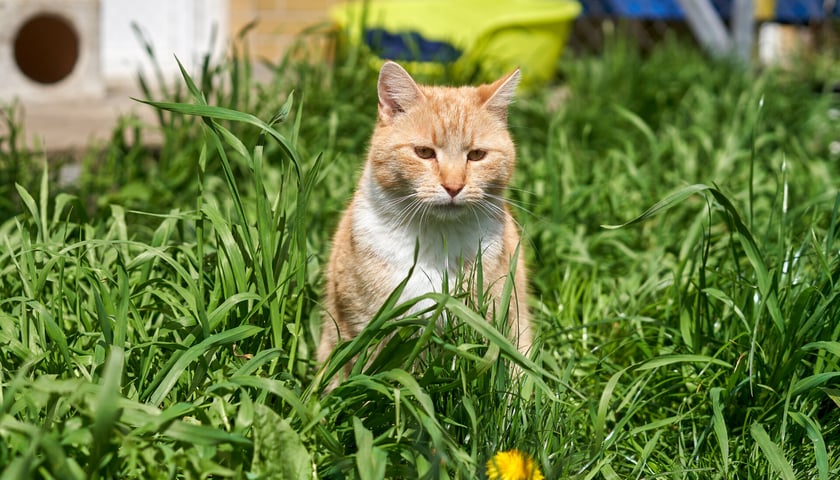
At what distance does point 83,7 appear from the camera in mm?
4844

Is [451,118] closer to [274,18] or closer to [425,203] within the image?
[425,203]

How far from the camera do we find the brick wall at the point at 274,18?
6.36m

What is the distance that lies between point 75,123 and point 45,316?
2706mm

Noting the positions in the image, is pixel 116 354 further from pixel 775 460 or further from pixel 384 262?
pixel 775 460

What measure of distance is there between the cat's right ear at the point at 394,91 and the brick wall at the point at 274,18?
4.07 meters

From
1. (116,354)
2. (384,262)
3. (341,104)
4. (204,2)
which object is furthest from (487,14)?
(116,354)

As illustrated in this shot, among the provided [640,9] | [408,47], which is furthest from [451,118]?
[640,9]

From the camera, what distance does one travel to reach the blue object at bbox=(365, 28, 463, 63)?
15.3 feet

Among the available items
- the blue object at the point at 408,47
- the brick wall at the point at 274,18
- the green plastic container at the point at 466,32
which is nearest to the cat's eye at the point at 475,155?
the green plastic container at the point at 466,32

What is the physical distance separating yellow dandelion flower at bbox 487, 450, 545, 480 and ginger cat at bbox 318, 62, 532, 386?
0.50 m

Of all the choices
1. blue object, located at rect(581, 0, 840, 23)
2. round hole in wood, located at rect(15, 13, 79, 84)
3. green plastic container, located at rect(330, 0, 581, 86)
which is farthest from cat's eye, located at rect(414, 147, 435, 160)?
blue object, located at rect(581, 0, 840, 23)

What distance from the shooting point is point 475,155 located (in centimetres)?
243

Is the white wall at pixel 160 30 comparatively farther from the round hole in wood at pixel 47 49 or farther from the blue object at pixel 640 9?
the blue object at pixel 640 9

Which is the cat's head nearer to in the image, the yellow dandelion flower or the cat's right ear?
the cat's right ear
